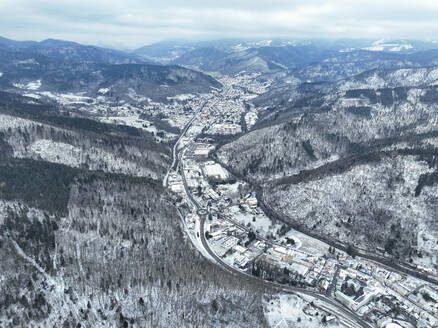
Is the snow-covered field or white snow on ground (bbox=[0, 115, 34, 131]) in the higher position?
white snow on ground (bbox=[0, 115, 34, 131])

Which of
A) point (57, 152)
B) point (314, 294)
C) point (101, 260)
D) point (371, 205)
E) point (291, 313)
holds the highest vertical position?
point (57, 152)

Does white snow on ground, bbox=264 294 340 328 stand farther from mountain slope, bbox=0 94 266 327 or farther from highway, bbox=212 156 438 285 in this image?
highway, bbox=212 156 438 285

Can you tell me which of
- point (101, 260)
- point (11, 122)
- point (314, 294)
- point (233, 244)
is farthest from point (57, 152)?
point (314, 294)

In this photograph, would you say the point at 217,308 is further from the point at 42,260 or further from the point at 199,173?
the point at 199,173

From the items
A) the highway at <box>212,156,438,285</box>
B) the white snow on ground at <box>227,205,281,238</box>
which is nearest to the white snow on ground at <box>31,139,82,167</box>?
the white snow on ground at <box>227,205,281,238</box>

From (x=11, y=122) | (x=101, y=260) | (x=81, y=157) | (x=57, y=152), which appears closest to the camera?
(x=101, y=260)

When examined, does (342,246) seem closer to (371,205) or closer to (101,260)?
(371,205)

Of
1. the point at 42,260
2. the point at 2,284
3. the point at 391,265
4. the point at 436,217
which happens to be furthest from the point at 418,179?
the point at 2,284

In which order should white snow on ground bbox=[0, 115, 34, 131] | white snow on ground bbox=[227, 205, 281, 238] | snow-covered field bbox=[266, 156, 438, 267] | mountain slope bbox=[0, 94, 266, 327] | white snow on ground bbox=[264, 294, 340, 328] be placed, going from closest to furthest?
mountain slope bbox=[0, 94, 266, 327] → white snow on ground bbox=[264, 294, 340, 328] → snow-covered field bbox=[266, 156, 438, 267] → white snow on ground bbox=[227, 205, 281, 238] → white snow on ground bbox=[0, 115, 34, 131]

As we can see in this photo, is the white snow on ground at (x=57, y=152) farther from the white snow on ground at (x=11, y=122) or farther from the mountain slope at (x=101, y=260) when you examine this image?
the white snow on ground at (x=11, y=122)
